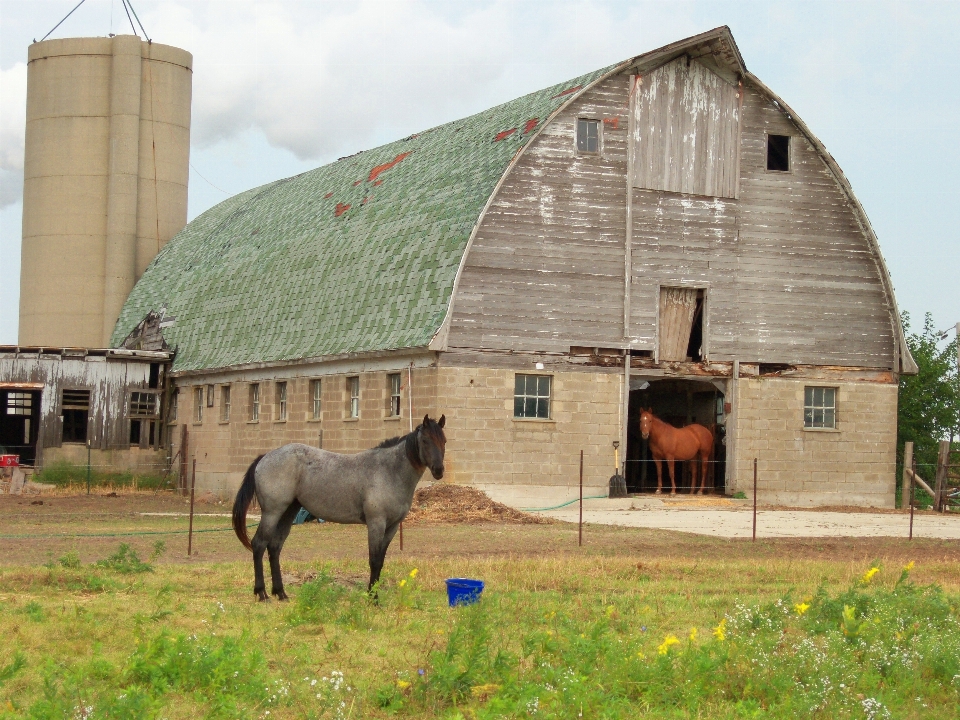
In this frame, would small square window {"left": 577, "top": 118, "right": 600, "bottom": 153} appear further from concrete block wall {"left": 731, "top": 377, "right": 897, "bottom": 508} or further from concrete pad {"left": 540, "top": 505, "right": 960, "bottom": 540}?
concrete pad {"left": 540, "top": 505, "right": 960, "bottom": 540}

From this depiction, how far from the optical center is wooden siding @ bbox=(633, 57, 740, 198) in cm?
3212

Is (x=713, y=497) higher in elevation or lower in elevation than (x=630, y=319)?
lower

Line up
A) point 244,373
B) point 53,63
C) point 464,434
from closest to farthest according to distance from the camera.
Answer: point 464,434 < point 244,373 < point 53,63

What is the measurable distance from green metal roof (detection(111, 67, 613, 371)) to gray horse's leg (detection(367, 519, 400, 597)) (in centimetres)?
1501

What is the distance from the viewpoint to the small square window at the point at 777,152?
33.7 metres

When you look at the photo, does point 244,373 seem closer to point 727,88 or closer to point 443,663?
point 727,88

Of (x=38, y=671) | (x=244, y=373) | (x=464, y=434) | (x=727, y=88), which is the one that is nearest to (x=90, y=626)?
(x=38, y=671)

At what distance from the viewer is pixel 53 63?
5256 cm

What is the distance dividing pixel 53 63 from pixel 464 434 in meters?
30.7

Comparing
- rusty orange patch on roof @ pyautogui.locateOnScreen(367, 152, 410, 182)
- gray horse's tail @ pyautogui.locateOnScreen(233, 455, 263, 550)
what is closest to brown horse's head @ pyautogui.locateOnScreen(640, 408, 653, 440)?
rusty orange patch on roof @ pyautogui.locateOnScreen(367, 152, 410, 182)

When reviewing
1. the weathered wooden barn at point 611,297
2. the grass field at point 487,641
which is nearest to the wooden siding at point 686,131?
the weathered wooden barn at point 611,297

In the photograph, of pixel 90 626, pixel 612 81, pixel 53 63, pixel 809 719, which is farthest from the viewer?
pixel 53 63

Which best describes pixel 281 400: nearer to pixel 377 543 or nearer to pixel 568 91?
pixel 568 91

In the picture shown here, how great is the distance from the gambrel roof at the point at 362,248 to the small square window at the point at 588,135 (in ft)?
2.53
